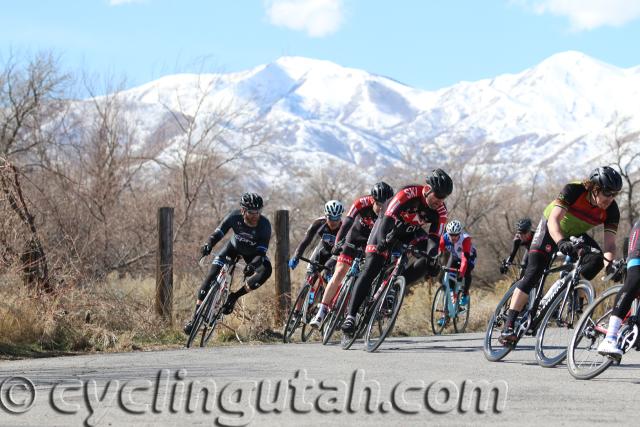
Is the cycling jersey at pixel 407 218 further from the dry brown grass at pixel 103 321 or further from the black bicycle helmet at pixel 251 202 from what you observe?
the dry brown grass at pixel 103 321

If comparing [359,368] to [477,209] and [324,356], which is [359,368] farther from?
[477,209]

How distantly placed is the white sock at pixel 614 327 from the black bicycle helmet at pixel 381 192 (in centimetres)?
557

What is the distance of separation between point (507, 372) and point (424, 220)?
2774mm

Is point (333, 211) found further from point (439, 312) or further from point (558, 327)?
point (558, 327)

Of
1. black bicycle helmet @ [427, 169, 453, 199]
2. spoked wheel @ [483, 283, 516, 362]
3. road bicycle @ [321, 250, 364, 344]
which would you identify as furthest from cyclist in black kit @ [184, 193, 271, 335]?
spoked wheel @ [483, 283, 516, 362]

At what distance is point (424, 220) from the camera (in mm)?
12336

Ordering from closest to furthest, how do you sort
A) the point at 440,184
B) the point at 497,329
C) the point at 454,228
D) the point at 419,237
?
the point at 497,329, the point at 440,184, the point at 419,237, the point at 454,228

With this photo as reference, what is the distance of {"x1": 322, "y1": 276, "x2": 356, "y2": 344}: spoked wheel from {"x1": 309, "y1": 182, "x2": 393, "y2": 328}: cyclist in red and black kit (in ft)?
0.36

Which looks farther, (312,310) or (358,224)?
(312,310)

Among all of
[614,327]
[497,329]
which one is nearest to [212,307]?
[497,329]

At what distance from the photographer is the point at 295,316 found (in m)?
14.8

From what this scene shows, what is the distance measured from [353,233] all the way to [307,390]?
5586 millimetres

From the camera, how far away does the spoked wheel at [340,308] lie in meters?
13.1

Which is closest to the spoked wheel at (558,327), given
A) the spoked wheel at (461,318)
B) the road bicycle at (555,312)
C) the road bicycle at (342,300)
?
the road bicycle at (555,312)
